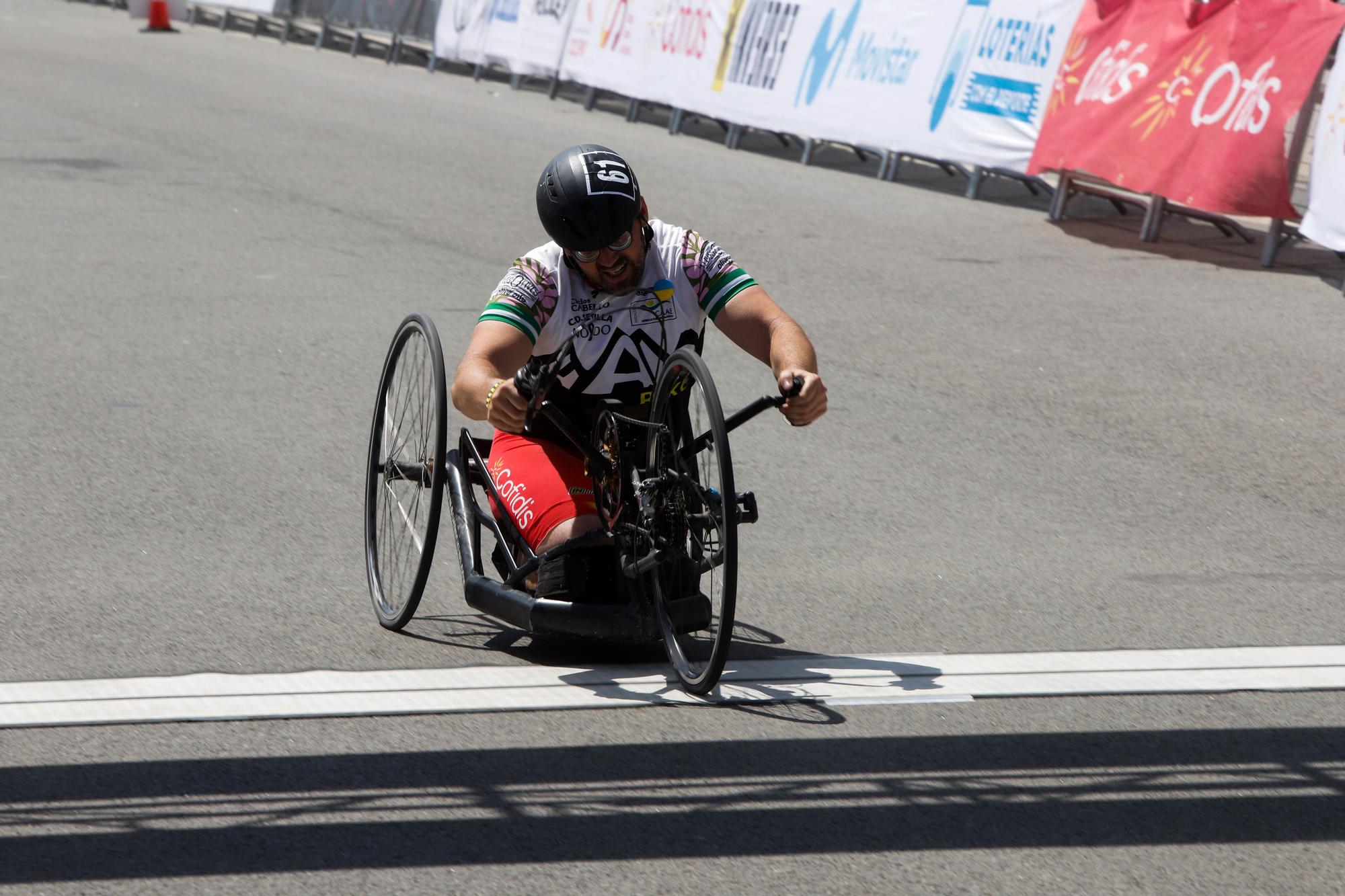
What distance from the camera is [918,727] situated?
446 cm

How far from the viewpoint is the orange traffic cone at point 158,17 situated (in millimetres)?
30250

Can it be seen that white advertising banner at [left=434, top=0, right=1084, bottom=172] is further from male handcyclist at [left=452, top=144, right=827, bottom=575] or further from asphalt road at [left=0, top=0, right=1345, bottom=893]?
male handcyclist at [left=452, top=144, right=827, bottom=575]

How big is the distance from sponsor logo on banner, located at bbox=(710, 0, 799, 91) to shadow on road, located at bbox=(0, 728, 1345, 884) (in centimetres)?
1447

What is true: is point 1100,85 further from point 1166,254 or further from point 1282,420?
point 1282,420

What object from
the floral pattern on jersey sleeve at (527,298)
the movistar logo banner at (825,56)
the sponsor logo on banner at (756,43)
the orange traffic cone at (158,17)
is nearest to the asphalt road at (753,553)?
the floral pattern on jersey sleeve at (527,298)

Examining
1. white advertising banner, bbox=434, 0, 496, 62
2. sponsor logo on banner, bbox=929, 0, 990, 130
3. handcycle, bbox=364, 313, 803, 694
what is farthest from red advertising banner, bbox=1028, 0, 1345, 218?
white advertising banner, bbox=434, 0, 496, 62

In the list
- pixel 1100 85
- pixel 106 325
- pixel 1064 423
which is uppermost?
pixel 1100 85

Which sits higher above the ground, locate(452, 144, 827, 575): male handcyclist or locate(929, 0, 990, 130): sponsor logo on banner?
locate(929, 0, 990, 130): sponsor logo on banner

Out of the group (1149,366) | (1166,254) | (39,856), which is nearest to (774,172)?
(1166,254)

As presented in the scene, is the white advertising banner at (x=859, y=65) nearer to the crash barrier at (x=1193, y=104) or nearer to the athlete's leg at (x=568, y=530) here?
the crash barrier at (x=1193, y=104)

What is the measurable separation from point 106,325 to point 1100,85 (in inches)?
338

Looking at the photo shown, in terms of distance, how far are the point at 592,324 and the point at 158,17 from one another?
28.1 metres

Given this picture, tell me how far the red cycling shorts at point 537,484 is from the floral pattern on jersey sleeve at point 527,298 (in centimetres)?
35

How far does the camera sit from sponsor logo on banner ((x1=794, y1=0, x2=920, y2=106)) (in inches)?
648
